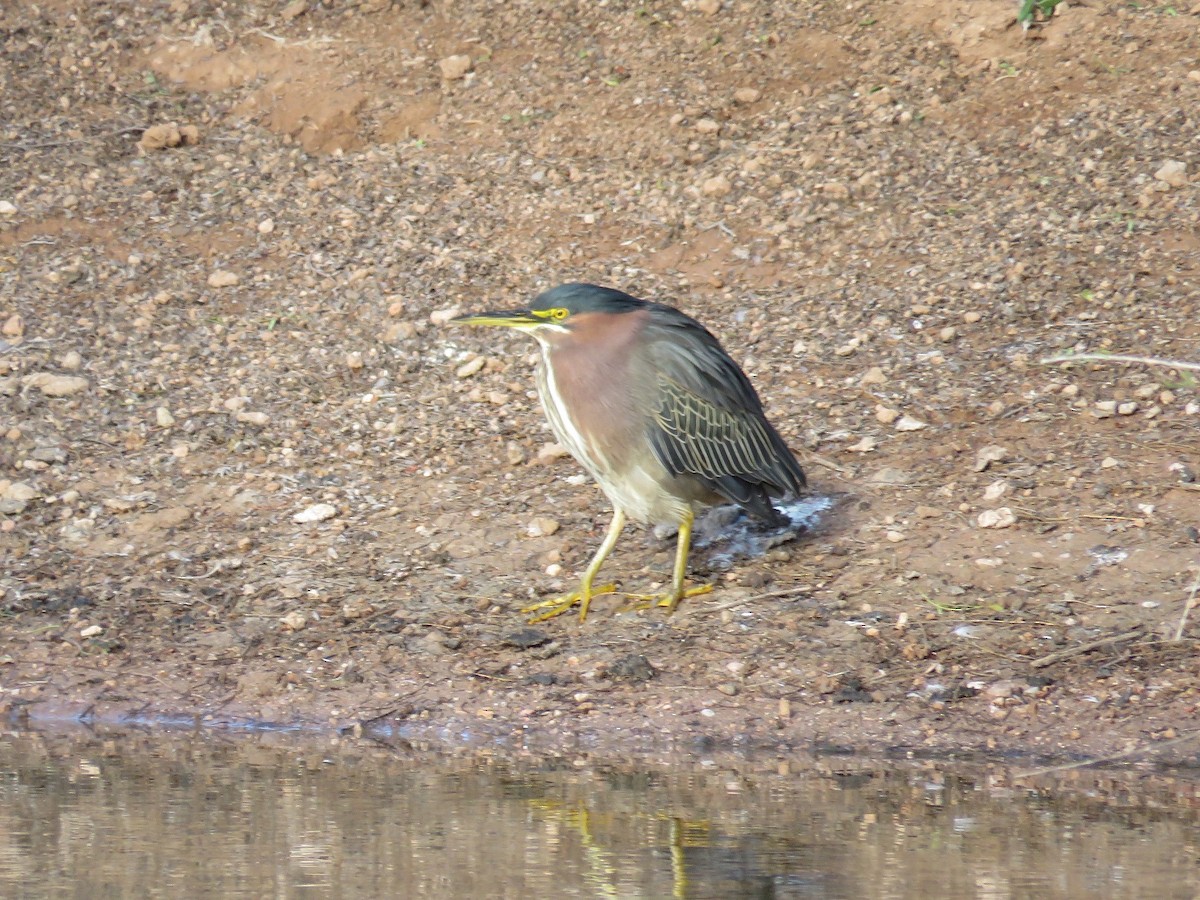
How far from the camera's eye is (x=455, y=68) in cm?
1006

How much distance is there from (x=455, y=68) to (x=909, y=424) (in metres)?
4.25

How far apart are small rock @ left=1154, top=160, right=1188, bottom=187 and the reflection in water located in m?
4.41

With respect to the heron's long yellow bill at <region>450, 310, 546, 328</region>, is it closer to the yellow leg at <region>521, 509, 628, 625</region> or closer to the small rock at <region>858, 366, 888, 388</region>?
the yellow leg at <region>521, 509, 628, 625</region>

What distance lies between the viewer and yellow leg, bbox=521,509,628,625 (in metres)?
6.17

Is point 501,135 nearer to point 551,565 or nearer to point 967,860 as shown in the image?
point 551,565

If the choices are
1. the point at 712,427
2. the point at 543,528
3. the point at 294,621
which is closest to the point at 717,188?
the point at 543,528

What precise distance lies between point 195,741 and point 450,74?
18.3 feet

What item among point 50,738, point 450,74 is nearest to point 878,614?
point 50,738

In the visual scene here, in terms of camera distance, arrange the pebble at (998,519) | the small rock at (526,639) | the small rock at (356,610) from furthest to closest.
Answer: the pebble at (998,519) → the small rock at (356,610) → the small rock at (526,639)

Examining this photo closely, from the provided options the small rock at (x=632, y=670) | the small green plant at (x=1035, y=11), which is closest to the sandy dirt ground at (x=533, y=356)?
the small rock at (x=632, y=670)

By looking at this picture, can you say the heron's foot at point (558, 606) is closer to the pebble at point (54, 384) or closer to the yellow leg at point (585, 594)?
the yellow leg at point (585, 594)

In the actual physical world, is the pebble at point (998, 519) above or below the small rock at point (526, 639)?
above

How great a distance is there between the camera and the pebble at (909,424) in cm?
717

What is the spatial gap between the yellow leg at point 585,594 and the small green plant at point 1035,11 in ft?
15.5
